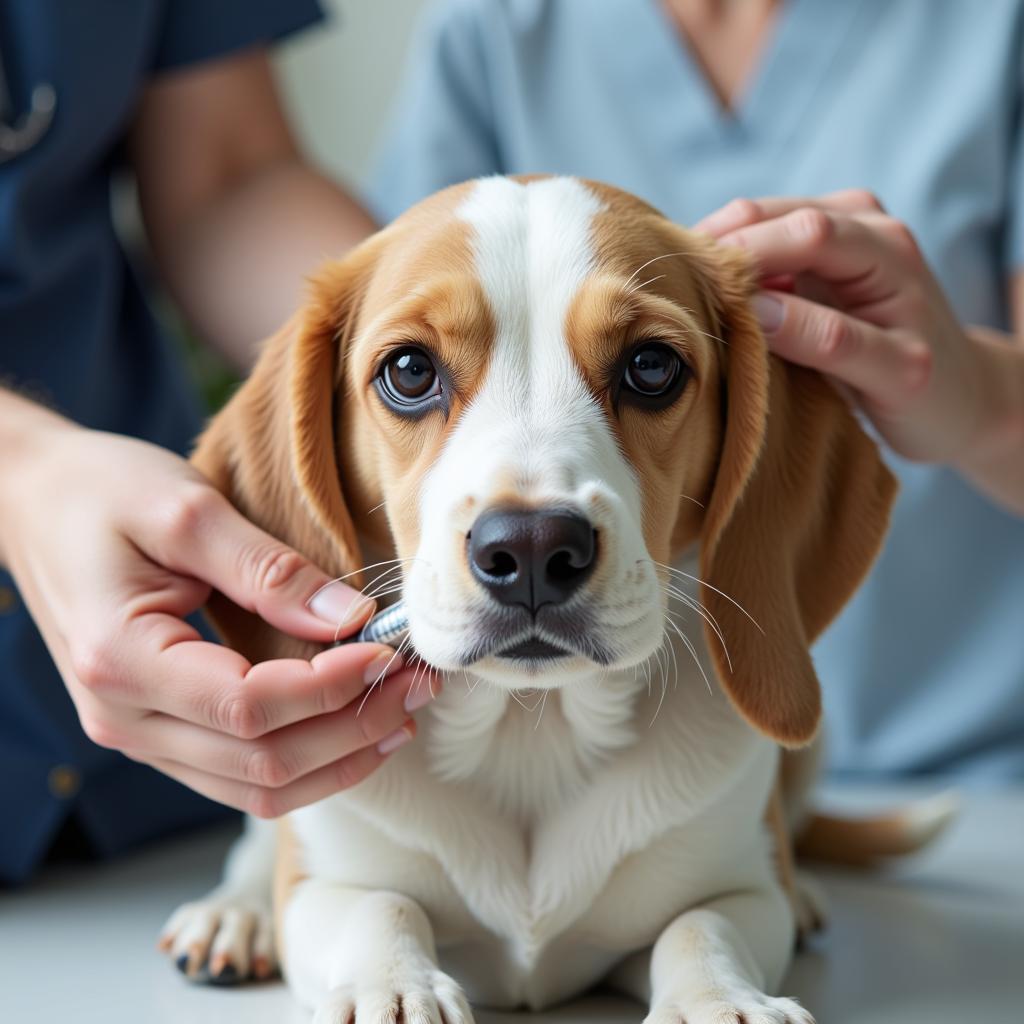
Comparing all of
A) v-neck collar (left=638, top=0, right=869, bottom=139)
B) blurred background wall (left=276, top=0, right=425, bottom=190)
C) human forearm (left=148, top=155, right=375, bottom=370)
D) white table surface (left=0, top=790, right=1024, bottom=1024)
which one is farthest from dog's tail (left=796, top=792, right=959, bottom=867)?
blurred background wall (left=276, top=0, right=425, bottom=190)

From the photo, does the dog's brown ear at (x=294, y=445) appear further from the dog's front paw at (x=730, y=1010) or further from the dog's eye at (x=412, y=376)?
the dog's front paw at (x=730, y=1010)

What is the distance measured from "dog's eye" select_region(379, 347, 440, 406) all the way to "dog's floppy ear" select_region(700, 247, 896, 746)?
28 centimetres

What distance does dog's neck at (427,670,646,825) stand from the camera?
117 cm

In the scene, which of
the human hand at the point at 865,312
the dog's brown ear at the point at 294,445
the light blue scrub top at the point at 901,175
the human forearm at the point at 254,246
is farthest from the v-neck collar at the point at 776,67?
the dog's brown ear at the point at 294,445

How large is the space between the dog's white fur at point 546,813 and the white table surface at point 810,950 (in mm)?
78

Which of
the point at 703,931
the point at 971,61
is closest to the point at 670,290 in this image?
the point at 703,931

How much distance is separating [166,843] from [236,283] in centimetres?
79

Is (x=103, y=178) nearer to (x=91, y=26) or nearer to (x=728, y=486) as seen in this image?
(x=91, y=26)

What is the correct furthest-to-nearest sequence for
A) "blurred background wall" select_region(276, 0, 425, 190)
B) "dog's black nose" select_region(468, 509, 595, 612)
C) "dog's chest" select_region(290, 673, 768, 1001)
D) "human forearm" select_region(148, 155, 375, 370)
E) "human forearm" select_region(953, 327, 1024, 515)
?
"blurred background wall" select_region(276, 0, 425, 190)
"human forearm" select_region(148, 155, 375, 370)
"human forearm" select_region(953, 327, 1024, 515)
"dog's chest" select_region(290, 673, 768, 1001)
"dog's black nose" select_region(468, 509, 595, 612)

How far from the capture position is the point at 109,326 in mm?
1771

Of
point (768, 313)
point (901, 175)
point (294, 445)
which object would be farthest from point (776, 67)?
point (294, 445)

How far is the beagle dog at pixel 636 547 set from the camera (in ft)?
3.54

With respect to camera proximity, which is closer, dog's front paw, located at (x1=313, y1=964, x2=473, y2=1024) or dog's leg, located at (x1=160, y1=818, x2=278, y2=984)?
dog's front paw, located at (x1=313, y1=964, x2=473, y2=1024)

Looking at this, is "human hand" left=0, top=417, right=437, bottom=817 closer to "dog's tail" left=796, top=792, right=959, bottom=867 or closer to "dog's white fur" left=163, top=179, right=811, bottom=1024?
"dog's white fur" left=163, top=179, right=811, bottom=1024
